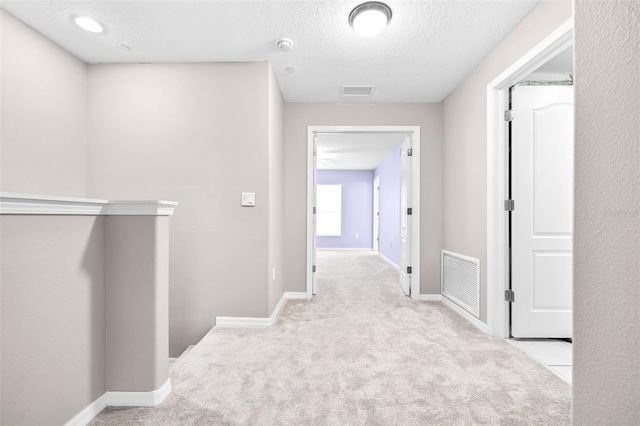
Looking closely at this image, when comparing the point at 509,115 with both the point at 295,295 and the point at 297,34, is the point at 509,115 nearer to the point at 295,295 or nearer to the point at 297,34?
the point at 297,34

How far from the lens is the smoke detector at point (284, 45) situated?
224 cm

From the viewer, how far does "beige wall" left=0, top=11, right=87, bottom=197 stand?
2035 mm

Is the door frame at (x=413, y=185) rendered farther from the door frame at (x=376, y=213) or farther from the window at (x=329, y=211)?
the window at (x=329, y=211)

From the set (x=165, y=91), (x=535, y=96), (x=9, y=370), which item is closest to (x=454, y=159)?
(x=535, y=96)

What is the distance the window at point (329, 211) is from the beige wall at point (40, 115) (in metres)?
6.37

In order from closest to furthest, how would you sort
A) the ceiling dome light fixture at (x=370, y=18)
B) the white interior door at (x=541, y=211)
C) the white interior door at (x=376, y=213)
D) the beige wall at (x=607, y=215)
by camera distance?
the beige wall at (x=607, y=215), the ceiling dome light fixture at (x=370, y=18), the white interior door at (x=541, y=211), the white interior door at (x=376, y=213)

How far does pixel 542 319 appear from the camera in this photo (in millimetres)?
2250

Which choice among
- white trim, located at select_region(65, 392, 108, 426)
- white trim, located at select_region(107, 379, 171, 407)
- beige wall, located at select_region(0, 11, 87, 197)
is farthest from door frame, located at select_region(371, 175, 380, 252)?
white trim, located at select_region(65, 392, 108, 426)

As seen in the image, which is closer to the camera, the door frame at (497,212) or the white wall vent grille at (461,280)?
the door frame at (497,212)

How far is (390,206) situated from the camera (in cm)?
648

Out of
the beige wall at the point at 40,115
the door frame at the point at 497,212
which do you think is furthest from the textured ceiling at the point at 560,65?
the beige wall at the point at 40,115

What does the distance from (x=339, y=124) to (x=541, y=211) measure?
7.35 feet

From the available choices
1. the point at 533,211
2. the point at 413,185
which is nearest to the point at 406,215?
the point at 413,185

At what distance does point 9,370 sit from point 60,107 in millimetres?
2290
